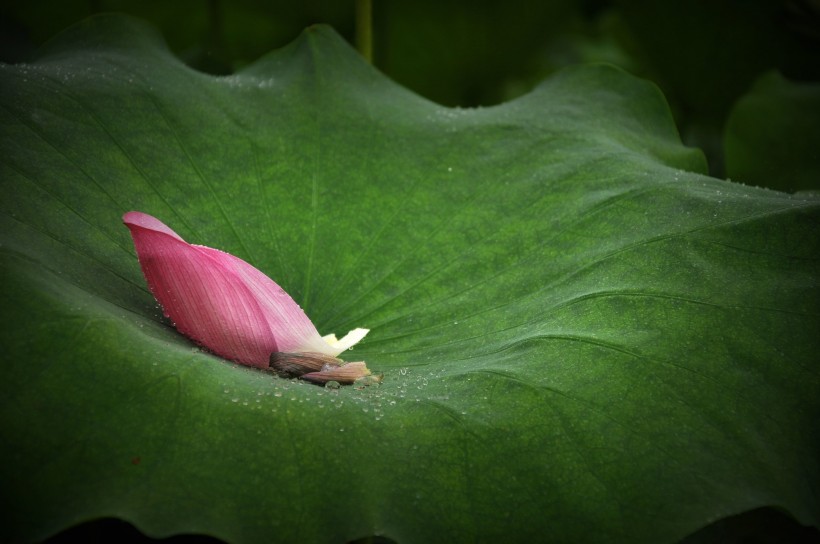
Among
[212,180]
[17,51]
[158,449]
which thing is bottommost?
[17,51]

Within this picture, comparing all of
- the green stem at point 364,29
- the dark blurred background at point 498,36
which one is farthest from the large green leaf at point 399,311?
the dark blurred background at point 498,36

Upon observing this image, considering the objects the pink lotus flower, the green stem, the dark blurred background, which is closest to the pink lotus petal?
the pink lotus flower

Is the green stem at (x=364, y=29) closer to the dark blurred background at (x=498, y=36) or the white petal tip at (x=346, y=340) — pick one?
the dark blurred background at (x=498, y=36)

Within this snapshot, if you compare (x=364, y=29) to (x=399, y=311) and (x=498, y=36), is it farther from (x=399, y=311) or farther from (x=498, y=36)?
(x=498, y=36)

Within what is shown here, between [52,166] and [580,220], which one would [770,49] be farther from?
[52,166]

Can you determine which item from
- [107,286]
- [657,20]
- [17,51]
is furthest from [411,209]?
[657,20]

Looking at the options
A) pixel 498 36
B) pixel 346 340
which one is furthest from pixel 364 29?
pixel 498 36
